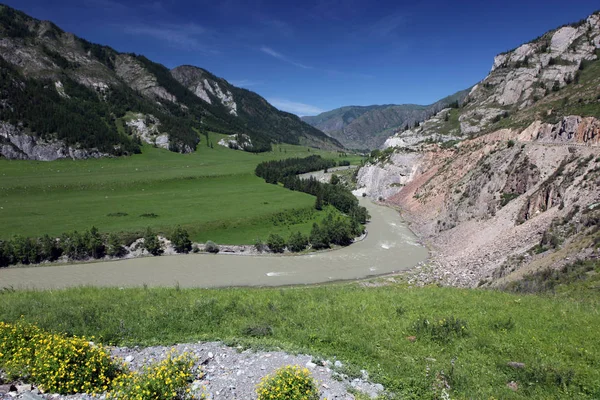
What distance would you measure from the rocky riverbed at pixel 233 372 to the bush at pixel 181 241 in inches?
1668

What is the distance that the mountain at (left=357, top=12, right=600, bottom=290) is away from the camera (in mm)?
31472

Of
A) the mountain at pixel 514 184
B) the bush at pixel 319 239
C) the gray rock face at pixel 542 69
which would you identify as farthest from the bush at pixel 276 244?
the gray rock face at pixel 542 69

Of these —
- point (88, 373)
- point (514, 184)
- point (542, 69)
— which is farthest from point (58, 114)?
point (542, 69)

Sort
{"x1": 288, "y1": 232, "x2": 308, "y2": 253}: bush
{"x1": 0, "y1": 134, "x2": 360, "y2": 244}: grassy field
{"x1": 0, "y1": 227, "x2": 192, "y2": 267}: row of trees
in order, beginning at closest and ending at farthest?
1. {"x1": 0, "y1": 227, "x2": 192, "y2": 267}: row of trees
2. {"x1": 288, "y1": 232, "x2": 308, "y2": 253}: bush
3. {"x1": 0, "y1": 134, "x2": 360, "y2": 244}: grassy field

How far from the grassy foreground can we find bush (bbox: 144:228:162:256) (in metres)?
34.0

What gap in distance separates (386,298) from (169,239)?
44984mm

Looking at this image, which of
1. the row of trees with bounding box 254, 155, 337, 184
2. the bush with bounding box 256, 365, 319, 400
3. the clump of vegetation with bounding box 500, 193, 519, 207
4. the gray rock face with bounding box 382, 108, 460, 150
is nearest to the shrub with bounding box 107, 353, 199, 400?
the bush with bounding box 256, 365, 319, 400

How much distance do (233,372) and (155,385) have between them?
262cm

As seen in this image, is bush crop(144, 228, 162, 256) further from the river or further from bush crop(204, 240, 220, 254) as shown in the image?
bush crop(204, 240, 220, 254)

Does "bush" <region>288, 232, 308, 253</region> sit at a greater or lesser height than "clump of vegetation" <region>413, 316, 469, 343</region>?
lesser

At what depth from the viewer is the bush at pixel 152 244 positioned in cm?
4994

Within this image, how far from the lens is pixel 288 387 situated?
7.35m

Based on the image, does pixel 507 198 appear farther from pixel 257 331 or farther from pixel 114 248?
pixel 114 248

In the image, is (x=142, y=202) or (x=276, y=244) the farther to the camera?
(x=142, y=202)
